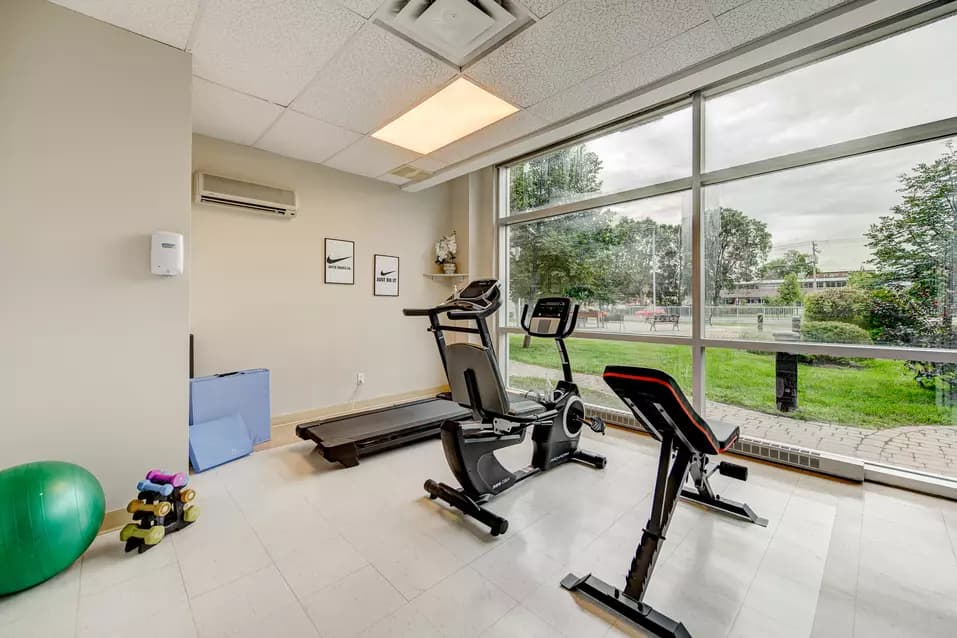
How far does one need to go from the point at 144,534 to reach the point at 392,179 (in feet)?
12.6

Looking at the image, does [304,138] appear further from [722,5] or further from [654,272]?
[654,272]

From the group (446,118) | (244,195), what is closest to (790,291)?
(446,118)

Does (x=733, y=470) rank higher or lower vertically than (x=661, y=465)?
lower

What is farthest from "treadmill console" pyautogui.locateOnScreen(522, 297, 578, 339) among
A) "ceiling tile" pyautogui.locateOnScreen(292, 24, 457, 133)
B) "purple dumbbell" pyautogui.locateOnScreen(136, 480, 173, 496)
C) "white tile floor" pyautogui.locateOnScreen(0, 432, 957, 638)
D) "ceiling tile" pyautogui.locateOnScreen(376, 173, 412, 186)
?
"ceiling tile" pyautogui.locateOnScreen(376, 173, 412, 186)

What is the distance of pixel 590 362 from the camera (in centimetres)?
419

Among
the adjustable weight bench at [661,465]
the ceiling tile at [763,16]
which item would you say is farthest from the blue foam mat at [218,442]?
the ceiling tile at [763,16]

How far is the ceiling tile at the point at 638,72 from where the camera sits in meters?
2.19

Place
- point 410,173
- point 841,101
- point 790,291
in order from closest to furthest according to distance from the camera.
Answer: point 841,101 → point 790,291 → point 410,173

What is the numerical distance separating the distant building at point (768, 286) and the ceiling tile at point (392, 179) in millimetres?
3545

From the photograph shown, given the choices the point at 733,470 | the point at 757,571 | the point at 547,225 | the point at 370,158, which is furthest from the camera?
the point at 547,225

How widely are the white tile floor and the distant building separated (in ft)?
4.56

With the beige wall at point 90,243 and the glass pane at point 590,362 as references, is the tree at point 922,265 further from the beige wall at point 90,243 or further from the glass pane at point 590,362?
the beige wall at point 90,243

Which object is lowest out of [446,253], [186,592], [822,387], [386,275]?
[186,592]

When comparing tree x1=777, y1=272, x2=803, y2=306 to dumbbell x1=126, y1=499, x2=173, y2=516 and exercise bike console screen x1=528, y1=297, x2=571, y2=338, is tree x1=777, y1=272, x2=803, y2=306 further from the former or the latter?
dumbbell x1=126, y1=499, x2=173, y2=516
